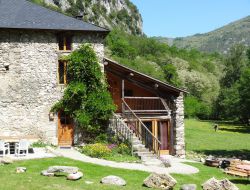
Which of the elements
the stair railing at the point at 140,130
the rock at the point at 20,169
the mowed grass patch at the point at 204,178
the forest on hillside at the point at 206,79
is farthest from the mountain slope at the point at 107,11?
the rock at the point at 20,169

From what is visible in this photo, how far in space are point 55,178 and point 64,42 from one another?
11.4 metres

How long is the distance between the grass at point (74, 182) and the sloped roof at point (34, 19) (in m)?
8.49

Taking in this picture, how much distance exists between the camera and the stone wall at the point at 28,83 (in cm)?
2448

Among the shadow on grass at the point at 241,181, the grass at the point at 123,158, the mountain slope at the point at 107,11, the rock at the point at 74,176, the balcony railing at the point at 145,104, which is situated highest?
the mountain slope at the point at 107,11

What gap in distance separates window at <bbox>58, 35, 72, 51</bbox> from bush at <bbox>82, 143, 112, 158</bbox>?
6371 millimetres

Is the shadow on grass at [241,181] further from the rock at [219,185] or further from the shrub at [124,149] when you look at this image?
the shrub at [124,149]

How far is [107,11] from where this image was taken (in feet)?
443

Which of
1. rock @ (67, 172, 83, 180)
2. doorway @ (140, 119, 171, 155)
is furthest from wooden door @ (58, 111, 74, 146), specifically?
rock @ (67, 172, 83, 180)

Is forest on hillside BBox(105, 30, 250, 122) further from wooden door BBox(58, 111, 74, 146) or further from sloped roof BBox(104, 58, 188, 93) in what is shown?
wooden door BBox(58, 111, 74, 146)

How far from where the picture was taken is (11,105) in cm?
2456

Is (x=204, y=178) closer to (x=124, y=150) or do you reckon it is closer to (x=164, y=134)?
(x=124, y=150)

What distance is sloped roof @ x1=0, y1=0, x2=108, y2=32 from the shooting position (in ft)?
80.3

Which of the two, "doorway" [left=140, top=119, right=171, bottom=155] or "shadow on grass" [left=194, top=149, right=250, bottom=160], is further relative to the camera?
"shadow on grass" [left=194, top=149, right=250, bottom=160]

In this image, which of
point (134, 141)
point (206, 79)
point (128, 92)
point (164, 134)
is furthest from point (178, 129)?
point (206, 79)
